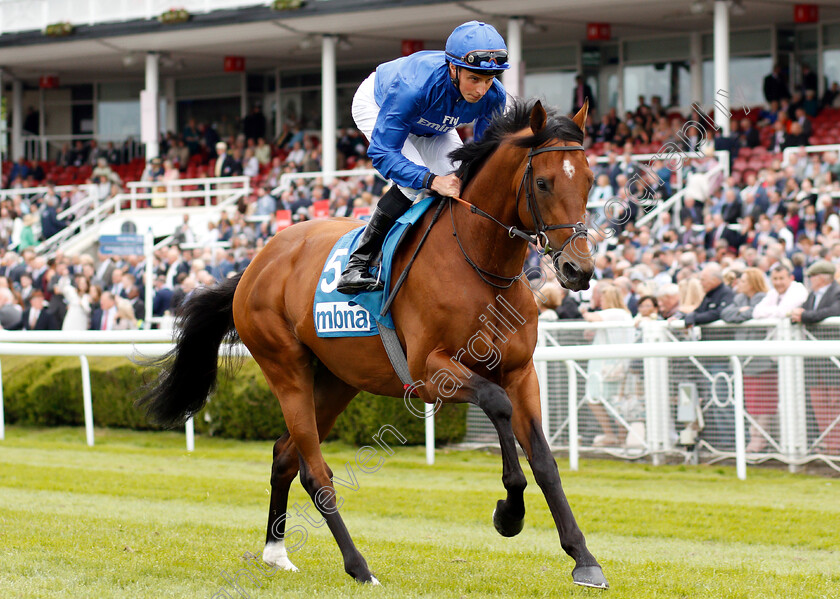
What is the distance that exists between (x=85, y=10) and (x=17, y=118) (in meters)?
6.58

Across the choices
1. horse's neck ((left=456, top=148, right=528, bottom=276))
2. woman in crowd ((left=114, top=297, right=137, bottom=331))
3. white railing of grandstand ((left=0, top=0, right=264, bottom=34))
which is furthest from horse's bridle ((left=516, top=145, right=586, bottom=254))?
white railing of grandstand ((left=0, top=0, right=264, bottom=34))

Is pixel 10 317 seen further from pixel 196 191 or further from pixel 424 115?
pixel 424 115

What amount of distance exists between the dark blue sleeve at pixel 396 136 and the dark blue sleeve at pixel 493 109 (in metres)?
0.31

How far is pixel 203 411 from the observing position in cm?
989

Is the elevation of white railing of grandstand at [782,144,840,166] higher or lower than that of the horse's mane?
higher

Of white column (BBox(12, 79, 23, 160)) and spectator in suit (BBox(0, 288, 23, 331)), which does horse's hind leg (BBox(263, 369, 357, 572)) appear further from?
white column (BBox(12, 79, 23, 160))

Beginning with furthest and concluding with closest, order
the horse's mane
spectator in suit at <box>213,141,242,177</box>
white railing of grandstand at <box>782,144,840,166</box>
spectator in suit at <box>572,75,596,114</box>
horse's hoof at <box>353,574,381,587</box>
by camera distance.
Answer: spectator in suit at <box>213,141,242,177</box> → spectator in suit at <box>572,75,596,114</box> → white railing of grandstand at <box>782,144,840,166</box> → horse's hoof at <box>353,574,381,587</box> → the horse's mane

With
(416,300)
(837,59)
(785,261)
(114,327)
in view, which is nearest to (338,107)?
(837,59)

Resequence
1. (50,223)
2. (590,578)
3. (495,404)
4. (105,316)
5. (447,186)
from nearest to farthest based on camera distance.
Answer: (590,578), (495,404), (447,186), (105,316), (50,223)

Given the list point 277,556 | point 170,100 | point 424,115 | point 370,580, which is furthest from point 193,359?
point 170,100

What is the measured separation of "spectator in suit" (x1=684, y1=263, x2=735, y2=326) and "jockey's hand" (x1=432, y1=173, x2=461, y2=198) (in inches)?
165

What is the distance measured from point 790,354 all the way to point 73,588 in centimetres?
476

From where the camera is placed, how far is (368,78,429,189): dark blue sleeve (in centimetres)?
440

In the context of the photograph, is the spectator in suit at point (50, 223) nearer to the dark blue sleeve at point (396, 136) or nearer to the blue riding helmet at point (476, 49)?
the dark blue sleeve at point (396, 136)
